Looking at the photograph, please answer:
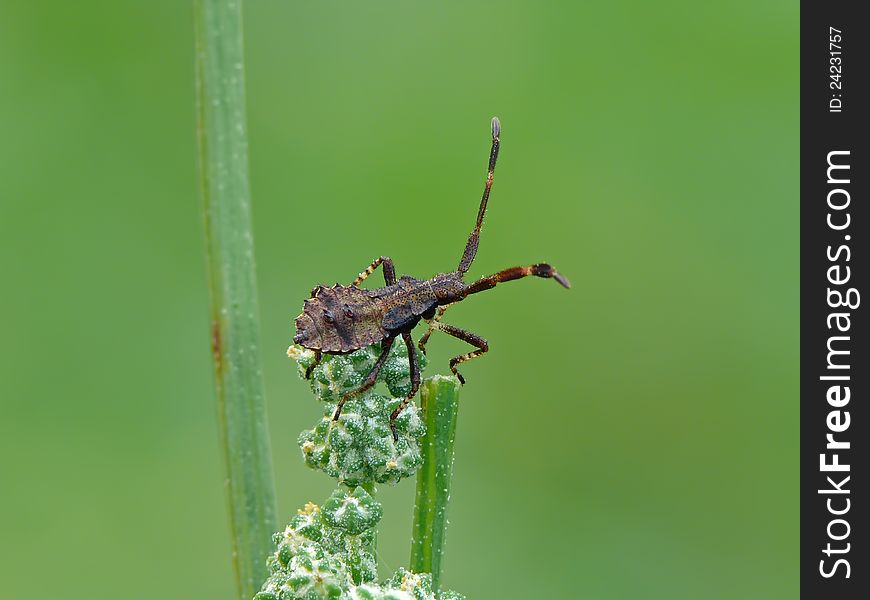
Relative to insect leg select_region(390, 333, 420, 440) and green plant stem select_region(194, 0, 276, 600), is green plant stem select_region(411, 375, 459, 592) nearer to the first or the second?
insect leg select_region(390, 333, 420, 440)

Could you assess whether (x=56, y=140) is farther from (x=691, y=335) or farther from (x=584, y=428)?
(x=691, y=335)

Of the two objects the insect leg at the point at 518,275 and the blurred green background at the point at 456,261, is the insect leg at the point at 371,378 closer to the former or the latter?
the insect leg at the point at 518,275

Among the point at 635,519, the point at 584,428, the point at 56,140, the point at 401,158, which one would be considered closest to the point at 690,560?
the point at 635,519

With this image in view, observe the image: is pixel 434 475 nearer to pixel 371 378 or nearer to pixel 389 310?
pixel 371 378

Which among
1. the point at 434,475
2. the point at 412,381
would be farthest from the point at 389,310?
the point at 434,475
